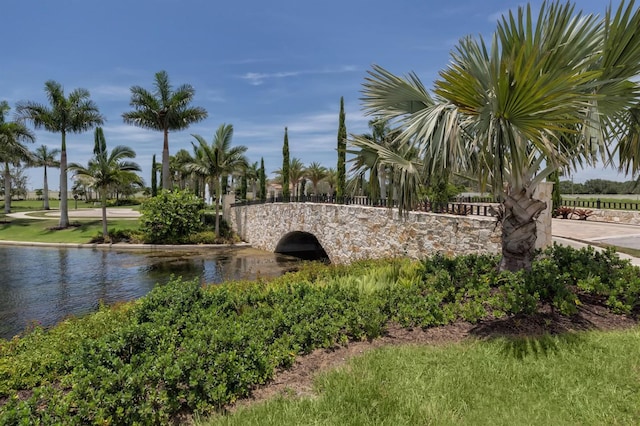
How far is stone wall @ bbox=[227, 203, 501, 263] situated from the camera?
34.2 ft

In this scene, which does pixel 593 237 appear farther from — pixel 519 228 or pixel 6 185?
pixel 6 185

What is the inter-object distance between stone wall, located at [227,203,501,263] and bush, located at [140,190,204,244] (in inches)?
247

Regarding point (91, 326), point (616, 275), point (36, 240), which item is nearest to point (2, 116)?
point (36, 240)

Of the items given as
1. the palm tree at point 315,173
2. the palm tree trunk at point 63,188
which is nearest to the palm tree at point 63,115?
the palm tree trunk at point 63,188

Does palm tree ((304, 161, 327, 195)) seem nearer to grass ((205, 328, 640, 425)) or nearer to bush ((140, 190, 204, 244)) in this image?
bush ((140, 190, 204, 244))

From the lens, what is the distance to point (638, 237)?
48.4ft

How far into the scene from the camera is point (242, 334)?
180 inches

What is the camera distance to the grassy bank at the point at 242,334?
11.7ft

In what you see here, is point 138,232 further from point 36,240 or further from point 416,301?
point 416,301

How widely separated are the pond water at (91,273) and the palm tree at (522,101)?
20.6 feet

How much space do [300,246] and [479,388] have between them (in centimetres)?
2330

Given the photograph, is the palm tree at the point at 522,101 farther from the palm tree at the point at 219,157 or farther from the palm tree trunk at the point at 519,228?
the palm tree at the point at 219,157

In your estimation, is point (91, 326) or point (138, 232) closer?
point (91, 326)

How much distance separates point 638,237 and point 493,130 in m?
14.7
